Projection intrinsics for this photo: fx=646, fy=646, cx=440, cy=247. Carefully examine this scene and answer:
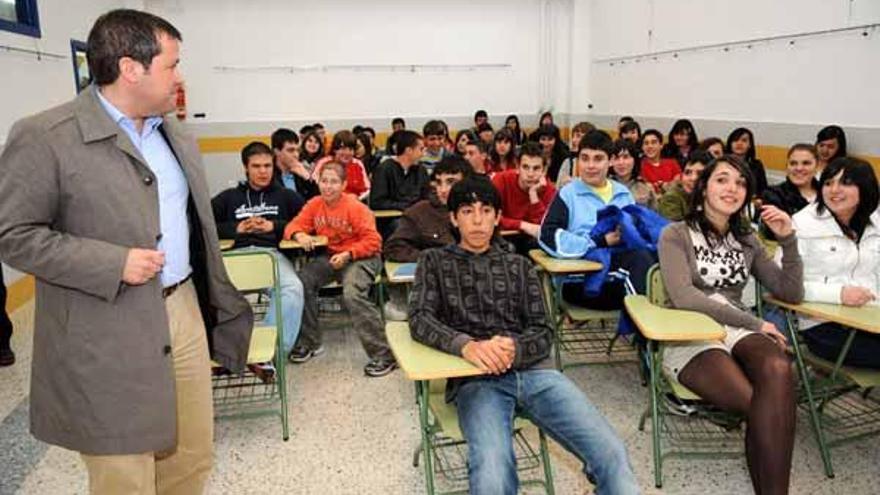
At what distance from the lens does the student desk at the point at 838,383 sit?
234cm

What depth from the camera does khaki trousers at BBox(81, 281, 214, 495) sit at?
5.07 feet

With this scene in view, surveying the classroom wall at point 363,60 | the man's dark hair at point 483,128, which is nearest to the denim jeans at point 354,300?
the man's dark hair at point 483,128

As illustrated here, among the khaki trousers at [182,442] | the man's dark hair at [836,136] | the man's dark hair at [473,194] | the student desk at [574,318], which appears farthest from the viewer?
the man's dark hair at [836,136]

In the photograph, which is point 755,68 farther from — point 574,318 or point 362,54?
point 362,54

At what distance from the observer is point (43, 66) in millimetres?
5406

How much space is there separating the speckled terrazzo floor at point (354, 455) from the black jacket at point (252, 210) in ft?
3.03

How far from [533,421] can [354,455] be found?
3.18 feet

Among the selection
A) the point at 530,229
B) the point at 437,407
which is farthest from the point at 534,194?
the point at 437,407

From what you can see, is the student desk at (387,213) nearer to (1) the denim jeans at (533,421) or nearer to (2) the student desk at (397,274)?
(2) the student desk at (397,274)

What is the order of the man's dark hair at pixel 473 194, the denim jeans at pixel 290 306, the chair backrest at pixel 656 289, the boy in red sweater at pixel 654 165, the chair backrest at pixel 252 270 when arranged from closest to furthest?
the man's dark hair at pixel 473 194
the chair backrest at pixel 656 289
the chair backrest at pixel 252 270
the denim jeans at pixel 290 306
the boy in red sweater at pixel 654 165

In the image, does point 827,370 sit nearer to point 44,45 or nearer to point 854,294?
point 854,294

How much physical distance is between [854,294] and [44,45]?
6.10 m

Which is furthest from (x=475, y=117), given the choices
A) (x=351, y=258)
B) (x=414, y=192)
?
(x=351, y=258)

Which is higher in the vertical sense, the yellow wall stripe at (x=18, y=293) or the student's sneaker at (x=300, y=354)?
the yellow wall stripe at (x=18, y=293)
